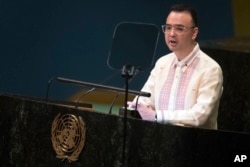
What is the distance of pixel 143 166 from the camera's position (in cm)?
236

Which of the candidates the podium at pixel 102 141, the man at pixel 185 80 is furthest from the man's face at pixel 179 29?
the podium at pixel 102 141

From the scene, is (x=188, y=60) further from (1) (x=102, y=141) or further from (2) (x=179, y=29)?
(1) (x=102, y=141)

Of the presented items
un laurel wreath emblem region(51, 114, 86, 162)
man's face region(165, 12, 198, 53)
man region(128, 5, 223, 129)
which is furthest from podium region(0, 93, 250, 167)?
man's face region(165, 12, 198, 53)

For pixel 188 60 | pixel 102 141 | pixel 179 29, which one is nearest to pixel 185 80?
pixel 188 60

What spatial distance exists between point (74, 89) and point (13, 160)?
225 cm

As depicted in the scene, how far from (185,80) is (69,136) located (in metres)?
0.76

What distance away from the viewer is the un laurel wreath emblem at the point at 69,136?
255 centimetres

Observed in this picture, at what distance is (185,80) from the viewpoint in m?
3.04

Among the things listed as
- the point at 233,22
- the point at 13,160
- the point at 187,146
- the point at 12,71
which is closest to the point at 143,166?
the point at 187,146

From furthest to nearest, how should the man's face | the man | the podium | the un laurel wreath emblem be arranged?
the man's face → the man → the un laurel wreath emblem → the podium

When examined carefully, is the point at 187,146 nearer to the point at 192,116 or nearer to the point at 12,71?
the point at 192,116

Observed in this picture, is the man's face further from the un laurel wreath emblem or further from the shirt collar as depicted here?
the un laurel wreath emblem

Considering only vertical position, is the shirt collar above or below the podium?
above

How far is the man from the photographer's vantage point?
111 inches
